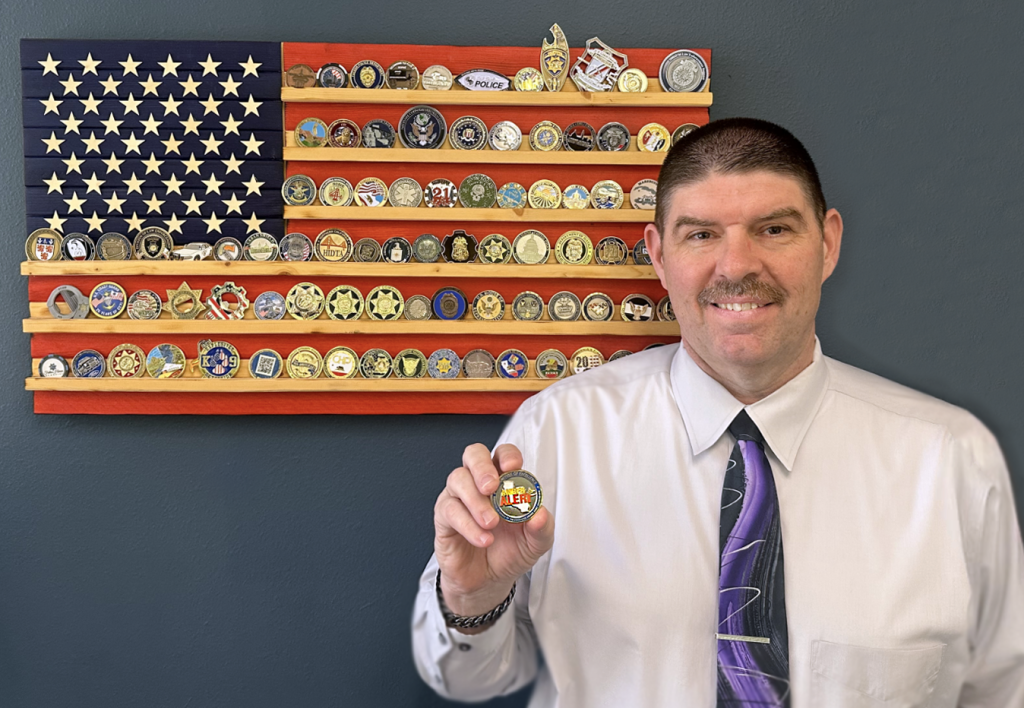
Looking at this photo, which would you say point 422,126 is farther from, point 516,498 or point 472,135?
point 516,498

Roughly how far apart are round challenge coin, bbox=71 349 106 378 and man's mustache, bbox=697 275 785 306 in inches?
49.9

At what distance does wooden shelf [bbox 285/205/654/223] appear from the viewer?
1671 millimetres

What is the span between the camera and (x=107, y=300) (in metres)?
1.67

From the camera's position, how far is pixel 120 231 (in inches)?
66.3

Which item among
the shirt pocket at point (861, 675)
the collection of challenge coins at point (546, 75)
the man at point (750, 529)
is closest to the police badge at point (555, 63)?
the collection of challenge coins at point (546, 75)

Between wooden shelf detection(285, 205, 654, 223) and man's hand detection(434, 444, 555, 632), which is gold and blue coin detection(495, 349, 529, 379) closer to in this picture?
wooden shelf detection(285, 205, 654, 223)

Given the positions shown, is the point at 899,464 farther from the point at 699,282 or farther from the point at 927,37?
the point at 927,37

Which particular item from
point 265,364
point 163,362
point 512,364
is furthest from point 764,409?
point 163,362

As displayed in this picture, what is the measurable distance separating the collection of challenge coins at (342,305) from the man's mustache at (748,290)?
1.09 feet

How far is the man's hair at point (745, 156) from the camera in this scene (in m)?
1.36

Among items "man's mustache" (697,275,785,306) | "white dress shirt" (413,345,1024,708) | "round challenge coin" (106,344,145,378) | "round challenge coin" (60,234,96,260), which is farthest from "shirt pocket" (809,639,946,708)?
"round challenge coin" (60,234,96,260)

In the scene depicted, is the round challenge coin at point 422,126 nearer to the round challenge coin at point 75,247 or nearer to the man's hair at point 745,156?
the man's hair at point 745,156

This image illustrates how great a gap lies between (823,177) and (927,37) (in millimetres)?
378

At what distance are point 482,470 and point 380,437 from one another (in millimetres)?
696
